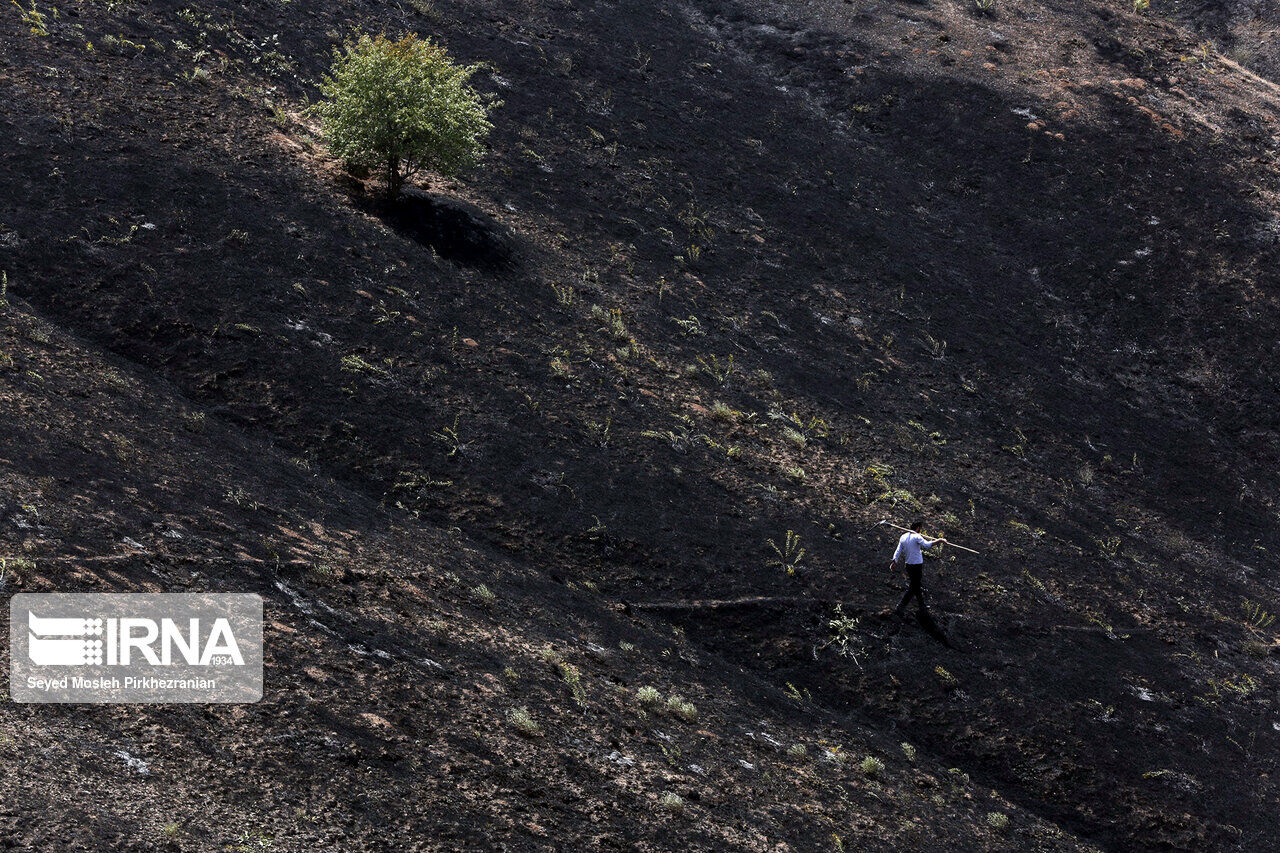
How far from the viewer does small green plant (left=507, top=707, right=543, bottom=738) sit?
8.96 meters

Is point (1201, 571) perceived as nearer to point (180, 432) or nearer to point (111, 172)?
point (180, 432)

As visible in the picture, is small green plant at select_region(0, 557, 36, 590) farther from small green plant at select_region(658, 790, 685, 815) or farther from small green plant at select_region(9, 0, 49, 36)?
small green plant at select_region(9, 0, 49, 36)

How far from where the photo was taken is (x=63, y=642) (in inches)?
302

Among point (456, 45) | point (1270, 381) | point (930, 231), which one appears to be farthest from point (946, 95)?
point (456, 45)

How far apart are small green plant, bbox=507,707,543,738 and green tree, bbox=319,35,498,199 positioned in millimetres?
11302

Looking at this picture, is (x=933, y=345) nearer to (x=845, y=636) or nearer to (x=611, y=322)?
(x=611, y=322)

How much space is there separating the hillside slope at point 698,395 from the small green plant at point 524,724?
0.18 m

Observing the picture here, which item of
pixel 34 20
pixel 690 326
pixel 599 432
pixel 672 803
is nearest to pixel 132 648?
pixel 672 803

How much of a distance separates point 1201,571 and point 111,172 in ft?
63.9

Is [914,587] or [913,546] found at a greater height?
[913,546]

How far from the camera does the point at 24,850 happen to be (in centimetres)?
583

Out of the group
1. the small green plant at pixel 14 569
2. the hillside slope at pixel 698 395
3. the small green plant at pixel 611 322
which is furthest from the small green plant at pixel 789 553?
the small green plant at pixel 14 569

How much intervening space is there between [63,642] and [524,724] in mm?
4009

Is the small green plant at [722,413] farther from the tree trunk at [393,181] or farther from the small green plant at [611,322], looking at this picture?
the tree trunk at [393,181]
